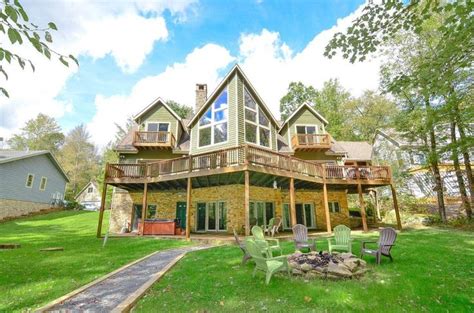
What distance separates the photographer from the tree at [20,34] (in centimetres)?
181

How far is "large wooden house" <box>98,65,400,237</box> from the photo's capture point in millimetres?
13148

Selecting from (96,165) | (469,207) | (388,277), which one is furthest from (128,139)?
(96,165)

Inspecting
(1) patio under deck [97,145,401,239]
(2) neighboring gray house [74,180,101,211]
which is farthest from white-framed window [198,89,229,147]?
(2) neighboring gray house [74,180,101,211]

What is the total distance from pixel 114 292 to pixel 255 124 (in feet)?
39.9

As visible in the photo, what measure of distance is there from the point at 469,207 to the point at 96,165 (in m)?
49.3

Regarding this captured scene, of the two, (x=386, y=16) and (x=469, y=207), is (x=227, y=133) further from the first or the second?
(x=469, y=207)

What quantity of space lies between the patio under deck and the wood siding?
1260 centimetres

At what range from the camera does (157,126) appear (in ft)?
58.2

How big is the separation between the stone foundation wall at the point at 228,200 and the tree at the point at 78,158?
31.2 m

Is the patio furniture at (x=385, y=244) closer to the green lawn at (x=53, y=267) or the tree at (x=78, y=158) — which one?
the green lawn at (x=53, y=267)

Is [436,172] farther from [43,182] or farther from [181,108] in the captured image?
[43,182]

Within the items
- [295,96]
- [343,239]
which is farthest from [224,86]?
[295,96]

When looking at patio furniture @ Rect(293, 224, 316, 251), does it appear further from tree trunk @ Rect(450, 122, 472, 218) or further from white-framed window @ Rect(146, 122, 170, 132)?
tree trunk @ Rect(450, 122, 472, 218)

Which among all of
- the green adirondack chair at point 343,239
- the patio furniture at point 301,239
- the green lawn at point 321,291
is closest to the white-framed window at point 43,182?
the green lawn at point 321,291
